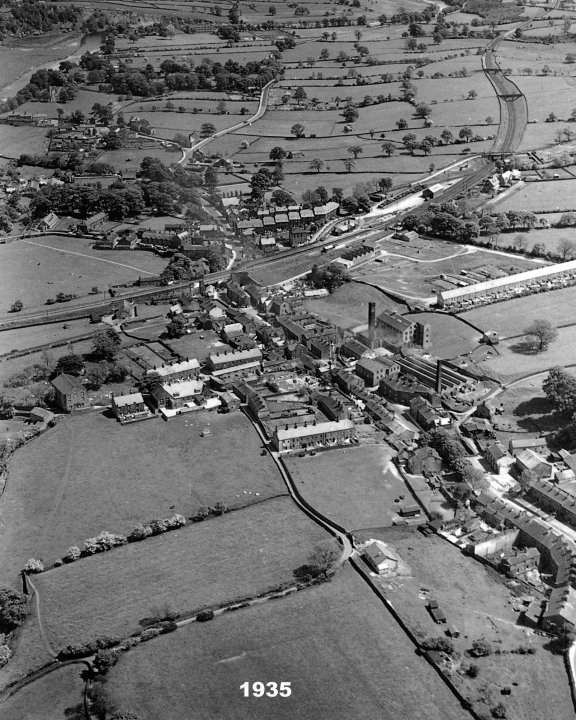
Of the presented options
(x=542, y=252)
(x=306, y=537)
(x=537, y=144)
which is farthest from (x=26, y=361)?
(x=537, y=144)

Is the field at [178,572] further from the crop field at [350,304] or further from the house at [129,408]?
the crop field at [350,304]

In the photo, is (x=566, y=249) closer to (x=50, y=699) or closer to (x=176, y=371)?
(x=176, y=371)

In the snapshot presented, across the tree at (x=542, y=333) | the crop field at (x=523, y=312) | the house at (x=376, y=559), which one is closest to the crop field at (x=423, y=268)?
the crop field at (x=523, y=312)

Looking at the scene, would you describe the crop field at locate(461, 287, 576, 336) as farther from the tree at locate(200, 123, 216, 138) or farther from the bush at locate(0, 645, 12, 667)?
the tree at locate(200, 123, 216, 138)

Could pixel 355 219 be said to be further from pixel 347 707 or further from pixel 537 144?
pixel 347 707

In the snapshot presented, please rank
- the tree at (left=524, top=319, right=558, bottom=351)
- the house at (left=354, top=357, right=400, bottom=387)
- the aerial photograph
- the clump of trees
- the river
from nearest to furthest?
1. the aerial photograph
2. the house at (left=354, top=357, right=400, bottom=387)
3. the tree at (left=524, top=319, right=558, bottom=351)
4. the clump of trees
5. the river

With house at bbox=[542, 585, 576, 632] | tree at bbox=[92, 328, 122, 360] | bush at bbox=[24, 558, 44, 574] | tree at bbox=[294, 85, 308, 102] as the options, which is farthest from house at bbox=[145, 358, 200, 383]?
tree at bbox=[294, 85, 308, 102]

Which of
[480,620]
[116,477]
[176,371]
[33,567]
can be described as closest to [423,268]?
[176,371]
